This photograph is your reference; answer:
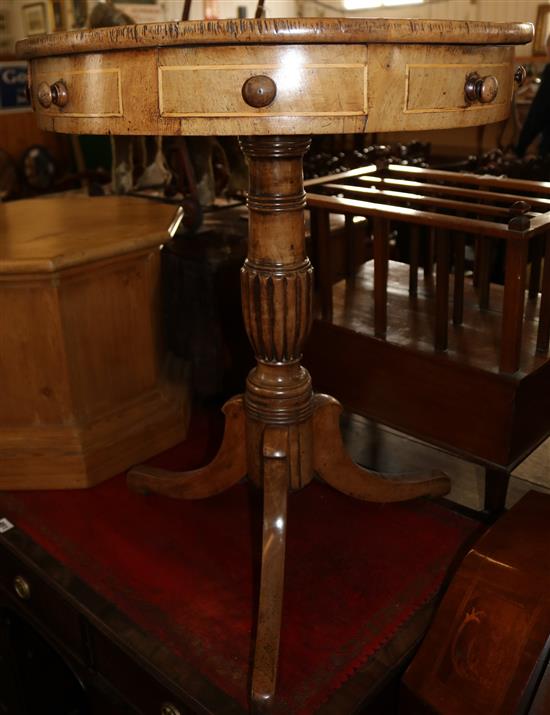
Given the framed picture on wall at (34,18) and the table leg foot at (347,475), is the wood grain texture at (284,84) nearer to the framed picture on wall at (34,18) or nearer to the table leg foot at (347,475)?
the table leg foot at (347,475)

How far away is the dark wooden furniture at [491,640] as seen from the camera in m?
1.04

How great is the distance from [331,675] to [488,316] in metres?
0.93

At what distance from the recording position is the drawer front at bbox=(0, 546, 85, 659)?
53.6 inches

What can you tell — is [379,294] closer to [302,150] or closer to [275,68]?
[302,150]

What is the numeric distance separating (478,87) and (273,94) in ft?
0.94

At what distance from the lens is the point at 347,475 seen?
1428 millimetres

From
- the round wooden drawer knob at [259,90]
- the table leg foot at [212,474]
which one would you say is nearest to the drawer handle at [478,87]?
the round wooden drawer knob at [259,90]

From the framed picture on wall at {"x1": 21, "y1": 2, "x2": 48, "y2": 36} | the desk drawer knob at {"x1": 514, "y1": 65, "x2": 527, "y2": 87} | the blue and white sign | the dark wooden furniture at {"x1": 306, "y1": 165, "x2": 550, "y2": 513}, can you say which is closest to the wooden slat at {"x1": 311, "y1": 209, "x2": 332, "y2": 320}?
the dark wooden furniture at {"x1": 306, "y1": 165, "x2": 550, "y2": 513}

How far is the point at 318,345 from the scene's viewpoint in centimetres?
176

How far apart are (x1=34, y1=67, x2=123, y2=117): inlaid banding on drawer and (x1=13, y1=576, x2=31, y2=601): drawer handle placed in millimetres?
906

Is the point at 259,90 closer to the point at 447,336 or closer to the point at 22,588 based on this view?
the point at 447,336

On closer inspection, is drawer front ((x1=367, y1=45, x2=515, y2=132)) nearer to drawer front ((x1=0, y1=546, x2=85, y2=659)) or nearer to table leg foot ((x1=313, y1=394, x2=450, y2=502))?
table leg foot ((x1=313, y1=394, x2=450, y2=502))

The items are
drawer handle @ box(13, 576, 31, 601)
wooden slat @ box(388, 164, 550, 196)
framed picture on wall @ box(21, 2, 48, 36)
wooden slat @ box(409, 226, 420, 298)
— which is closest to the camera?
drawer handle @ box(13, 576, 31, 601)

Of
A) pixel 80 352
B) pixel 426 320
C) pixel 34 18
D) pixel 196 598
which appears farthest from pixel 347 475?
pixel 34 18
